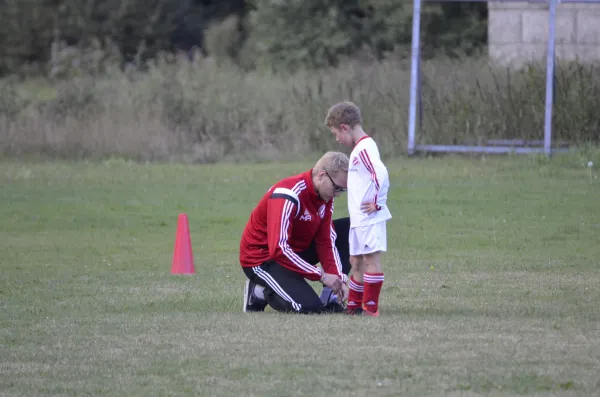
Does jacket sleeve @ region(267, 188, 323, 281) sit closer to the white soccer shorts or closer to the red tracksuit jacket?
the red tracksuit jacket

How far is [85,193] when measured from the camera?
1769 centimetres

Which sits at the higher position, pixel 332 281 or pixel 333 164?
pixel 333 164

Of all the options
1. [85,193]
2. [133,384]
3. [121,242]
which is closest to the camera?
[133,384]

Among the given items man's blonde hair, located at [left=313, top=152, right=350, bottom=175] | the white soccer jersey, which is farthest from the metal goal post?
the white soccer jersey

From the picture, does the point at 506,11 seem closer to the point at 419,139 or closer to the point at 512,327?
the point at 419,139

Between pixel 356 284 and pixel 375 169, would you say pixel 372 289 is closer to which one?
pixel 356 284

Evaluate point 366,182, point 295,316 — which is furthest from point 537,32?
point 295,316

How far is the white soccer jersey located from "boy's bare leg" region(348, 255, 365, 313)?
409mm

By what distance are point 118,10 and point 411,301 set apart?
4019 cm

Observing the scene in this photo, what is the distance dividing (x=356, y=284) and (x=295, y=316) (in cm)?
54

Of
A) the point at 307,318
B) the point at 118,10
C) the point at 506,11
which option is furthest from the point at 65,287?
the point at 118,10

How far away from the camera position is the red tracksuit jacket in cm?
801

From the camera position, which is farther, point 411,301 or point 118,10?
point 118,10

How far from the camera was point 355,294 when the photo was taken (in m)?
8.25
